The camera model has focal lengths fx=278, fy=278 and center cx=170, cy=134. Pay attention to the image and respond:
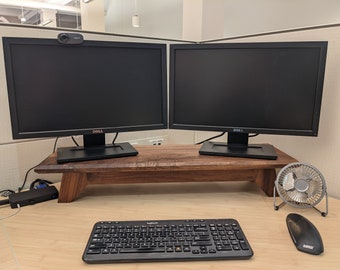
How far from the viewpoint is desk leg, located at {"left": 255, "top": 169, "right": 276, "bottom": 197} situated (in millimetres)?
1019

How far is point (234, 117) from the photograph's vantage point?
3.46 feet

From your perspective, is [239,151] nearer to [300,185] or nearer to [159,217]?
[300,185]

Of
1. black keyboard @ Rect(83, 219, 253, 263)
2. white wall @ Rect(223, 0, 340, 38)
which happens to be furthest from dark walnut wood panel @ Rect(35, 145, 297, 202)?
white wall @ Rect(223, 0, 340, 38)

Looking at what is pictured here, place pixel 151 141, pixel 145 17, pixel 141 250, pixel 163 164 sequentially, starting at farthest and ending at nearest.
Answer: pixel 145 17, pixel 151 141, pixel 163 164, pixel 141 250

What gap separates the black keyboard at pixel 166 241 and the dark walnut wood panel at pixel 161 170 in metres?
0.22

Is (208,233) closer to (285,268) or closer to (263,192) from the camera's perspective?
(285,268)

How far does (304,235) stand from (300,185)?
0.75 feet

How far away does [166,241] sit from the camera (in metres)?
0.71

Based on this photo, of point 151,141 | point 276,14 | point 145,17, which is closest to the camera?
point 151,141

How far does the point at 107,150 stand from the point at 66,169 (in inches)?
6.9

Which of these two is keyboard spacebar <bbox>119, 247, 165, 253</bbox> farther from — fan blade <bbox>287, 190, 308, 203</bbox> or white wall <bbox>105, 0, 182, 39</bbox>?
white wall <bbox>105, 0, 182, 39</bbox>

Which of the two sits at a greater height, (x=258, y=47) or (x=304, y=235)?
(x=258, y=47)

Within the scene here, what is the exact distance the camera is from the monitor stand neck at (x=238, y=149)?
1.03 metres

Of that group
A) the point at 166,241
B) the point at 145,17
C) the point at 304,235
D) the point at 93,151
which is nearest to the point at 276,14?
the point at 145,17
